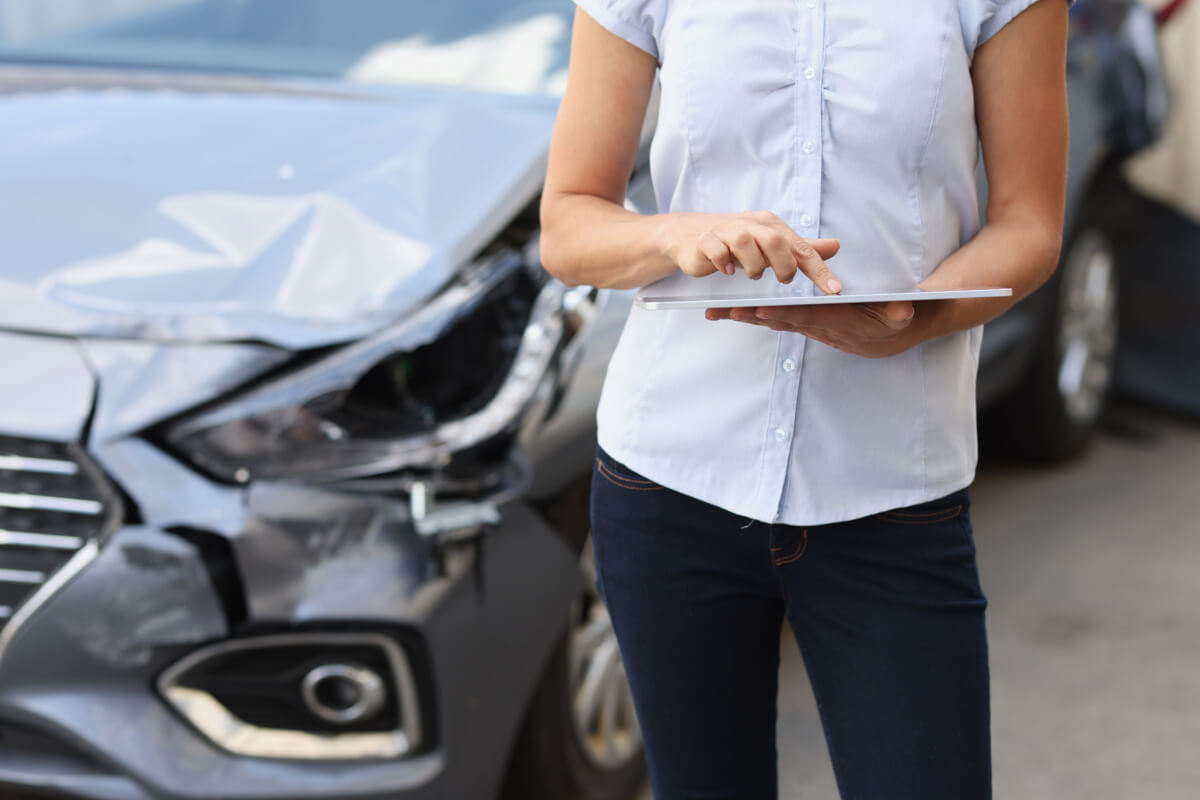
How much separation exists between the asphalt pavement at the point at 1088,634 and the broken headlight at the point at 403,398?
3.02ft

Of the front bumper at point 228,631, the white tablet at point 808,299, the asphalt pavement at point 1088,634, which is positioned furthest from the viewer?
the asphalt pavement at point 1088,634

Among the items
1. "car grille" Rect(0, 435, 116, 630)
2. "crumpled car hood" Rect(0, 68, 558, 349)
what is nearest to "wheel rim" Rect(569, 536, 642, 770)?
"crumpled car hood" Rect(0, 68, 558, 349)

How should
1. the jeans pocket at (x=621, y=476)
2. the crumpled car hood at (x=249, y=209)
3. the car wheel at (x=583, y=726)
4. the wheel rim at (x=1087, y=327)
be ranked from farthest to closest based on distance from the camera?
the wheel rim at (x=1087, y=327), the car wheel at (x=583, y=726), the crumpled car hood at (x=249, y=209), the jeans pocket at (x=621, y=476)

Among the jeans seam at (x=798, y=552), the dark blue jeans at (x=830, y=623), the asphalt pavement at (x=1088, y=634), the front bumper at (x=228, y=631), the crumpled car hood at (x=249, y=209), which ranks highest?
the crumpled car hood at (x=249, y=209)

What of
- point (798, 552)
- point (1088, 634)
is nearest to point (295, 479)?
point (798, 552)

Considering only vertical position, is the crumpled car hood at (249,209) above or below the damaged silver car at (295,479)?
above

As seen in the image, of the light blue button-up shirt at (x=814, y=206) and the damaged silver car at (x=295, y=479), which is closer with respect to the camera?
the light blue button-up shirt at (x=814, y=206)

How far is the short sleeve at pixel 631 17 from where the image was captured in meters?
1.21

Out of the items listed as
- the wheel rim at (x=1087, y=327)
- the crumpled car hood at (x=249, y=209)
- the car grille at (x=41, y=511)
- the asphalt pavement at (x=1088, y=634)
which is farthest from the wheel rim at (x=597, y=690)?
the wheel rim at (x=1087, y=327)

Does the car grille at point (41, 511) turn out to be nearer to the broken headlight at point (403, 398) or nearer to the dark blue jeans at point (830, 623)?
the broken headlight at point (403, 398)

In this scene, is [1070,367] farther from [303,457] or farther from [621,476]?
[621,476]

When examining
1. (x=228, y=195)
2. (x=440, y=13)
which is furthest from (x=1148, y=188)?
(x=228, y=195)

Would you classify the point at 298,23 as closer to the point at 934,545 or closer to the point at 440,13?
the point at 440,13

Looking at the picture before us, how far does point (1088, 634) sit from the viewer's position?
3184 mm
